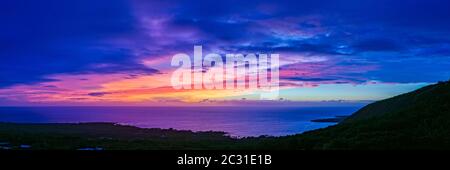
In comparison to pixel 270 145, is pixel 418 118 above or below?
above

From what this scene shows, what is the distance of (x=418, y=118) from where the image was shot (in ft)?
116

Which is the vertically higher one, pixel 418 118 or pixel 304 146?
pixel 418 118

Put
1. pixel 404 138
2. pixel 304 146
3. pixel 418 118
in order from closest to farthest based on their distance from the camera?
pixel 404 138 < pixel 304 146 < pixel 418 118
